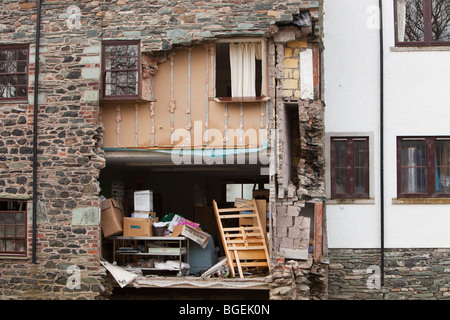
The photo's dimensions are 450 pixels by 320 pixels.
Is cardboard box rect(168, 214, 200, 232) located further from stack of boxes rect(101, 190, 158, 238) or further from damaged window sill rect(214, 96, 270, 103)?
damaged window sill rect(214, 96, 270, 103)

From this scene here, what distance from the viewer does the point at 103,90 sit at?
1476 cm

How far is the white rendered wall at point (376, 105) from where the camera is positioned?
53.9ft

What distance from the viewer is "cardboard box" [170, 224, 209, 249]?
14.9 metres

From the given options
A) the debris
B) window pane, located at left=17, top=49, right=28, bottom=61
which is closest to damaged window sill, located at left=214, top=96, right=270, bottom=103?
the debris

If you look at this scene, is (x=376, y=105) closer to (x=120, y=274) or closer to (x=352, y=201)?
(x=352, y=201)

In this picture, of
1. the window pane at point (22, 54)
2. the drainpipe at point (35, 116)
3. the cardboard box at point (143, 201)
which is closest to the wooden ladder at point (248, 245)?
the cardboard box at point (143, 201)

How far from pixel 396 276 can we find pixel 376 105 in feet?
13.7

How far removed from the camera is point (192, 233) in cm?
1501

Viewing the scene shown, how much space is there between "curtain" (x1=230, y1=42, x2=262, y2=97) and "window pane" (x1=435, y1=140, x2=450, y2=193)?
518 centimetres

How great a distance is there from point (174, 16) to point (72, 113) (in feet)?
9.97

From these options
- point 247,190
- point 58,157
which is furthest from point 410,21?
point 58,157

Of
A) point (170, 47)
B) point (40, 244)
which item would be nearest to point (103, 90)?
point (170, 47)

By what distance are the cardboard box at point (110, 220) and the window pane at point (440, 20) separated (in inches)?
350

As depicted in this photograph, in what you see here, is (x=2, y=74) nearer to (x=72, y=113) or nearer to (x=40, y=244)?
(x=72, y=113)
